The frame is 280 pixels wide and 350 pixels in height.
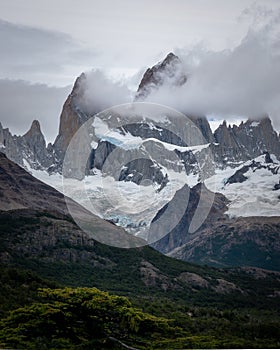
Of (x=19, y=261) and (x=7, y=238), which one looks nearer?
(x=19, y=261)

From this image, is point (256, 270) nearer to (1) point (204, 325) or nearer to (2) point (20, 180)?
(2) point (20, 180)

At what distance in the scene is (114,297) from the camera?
1480 inches

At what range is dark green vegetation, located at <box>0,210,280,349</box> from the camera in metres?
36.1

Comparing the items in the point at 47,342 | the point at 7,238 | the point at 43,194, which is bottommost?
the point at 47,342

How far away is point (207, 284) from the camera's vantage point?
107562mm

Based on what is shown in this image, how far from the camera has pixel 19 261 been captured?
91.7 meters

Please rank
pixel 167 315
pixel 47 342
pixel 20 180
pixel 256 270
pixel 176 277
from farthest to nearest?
pixel 20 180
pixel 256 270
pixel 176 277
pixel 167 315
pixel 47 342

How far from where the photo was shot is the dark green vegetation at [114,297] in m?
36.1

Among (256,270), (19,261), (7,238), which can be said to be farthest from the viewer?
(256,270)

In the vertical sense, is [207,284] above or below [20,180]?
below

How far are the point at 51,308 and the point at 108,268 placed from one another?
70296mm

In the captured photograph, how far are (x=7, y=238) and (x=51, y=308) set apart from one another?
2686 inches

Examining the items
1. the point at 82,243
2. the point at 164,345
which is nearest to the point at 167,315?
the point at 164,345

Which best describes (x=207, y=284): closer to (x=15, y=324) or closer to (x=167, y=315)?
(x=167, y=315)
